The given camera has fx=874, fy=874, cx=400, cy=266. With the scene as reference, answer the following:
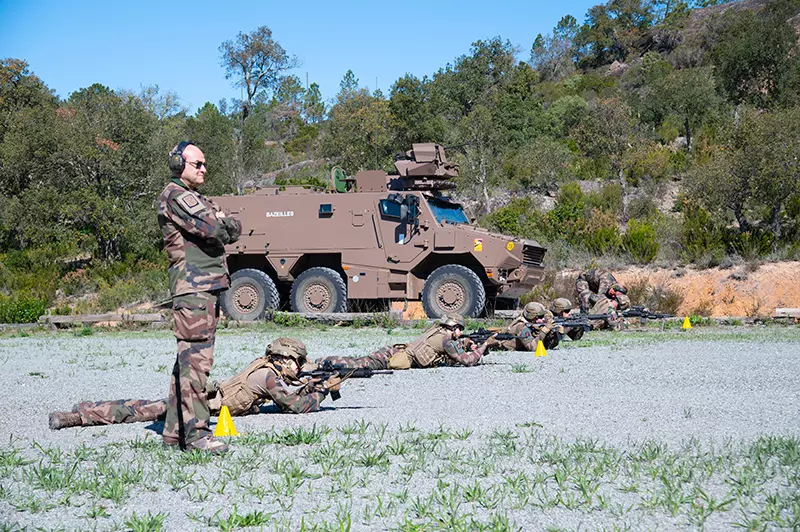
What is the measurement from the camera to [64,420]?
668 centimetres

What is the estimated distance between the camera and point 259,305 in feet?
61.3

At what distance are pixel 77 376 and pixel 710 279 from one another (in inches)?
616

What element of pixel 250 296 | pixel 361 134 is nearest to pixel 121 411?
pixel 250 296

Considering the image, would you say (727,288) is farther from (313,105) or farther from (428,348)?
(313,105)

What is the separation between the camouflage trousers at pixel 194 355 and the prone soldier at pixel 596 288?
10905 millimetres

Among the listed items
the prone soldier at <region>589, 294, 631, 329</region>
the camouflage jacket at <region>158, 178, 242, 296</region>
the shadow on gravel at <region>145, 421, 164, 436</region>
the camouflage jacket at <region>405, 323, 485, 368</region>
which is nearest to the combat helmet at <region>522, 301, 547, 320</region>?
the camouflage jacket at <region>405, 323, 485, 368</region>

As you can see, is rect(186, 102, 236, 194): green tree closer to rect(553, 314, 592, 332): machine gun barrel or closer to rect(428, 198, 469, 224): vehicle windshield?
rect(428, 198, 469, 224): vehicle windshield

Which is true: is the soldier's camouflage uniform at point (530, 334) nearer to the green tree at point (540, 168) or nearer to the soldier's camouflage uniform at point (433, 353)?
the soldier's camouflage uniform at point (433, 353)

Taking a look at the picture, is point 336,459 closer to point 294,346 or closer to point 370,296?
point 294,346

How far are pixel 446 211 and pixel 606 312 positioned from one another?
457 centimetres

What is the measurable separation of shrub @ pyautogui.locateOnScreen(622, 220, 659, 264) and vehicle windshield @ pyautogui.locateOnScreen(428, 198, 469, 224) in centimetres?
609

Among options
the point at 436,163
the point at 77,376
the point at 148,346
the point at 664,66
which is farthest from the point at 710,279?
the point at 664,66

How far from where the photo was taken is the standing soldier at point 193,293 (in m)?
5.76

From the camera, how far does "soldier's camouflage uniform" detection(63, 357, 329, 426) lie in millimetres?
6836
